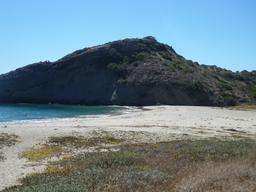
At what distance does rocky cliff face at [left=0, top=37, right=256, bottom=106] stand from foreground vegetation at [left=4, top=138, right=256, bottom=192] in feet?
313

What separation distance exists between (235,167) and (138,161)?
6319 millimetres

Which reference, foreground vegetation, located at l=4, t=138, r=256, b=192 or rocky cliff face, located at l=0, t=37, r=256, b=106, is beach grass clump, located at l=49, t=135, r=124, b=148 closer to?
foreground vegetation, located at l=4, t=138, r=256, b=192

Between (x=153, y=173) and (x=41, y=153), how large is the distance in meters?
12.2

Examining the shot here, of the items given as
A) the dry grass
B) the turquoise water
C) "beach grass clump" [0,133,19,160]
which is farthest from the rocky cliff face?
the dry grass

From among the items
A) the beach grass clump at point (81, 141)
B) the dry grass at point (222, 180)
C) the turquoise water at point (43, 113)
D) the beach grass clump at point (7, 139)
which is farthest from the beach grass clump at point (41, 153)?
the turquoise water at point (43, 113)

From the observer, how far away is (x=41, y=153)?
26969 millimetres

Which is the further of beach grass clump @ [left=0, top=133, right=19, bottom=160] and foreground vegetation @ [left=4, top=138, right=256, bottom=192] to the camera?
beach grass clump @ [left=0, top=133, right=19, bottom=160]

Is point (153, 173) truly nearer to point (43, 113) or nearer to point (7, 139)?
point (7, 139)

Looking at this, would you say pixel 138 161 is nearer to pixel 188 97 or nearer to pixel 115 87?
pixel 188 97

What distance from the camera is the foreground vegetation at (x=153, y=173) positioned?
13648mm

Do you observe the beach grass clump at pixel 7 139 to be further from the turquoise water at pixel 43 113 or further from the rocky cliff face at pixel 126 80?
the rocky cliff face at pixel 126 80

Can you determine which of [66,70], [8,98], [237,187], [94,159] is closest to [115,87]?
[66,70]

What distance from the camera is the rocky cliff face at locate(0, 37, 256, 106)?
12006cm

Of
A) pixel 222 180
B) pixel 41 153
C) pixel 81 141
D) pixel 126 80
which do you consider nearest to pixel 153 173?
pixel 222 180
